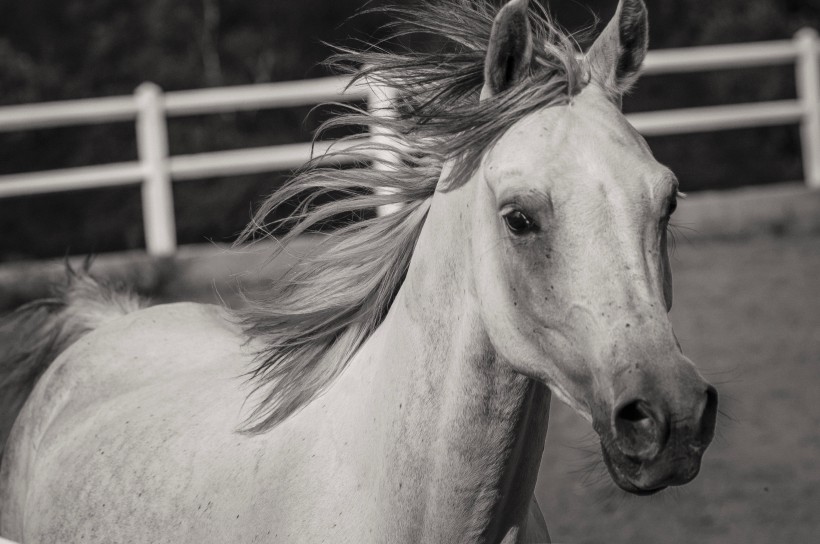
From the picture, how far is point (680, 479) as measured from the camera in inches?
76.9

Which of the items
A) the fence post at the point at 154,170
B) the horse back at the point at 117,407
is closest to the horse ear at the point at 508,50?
the horse back at the point at 117,407

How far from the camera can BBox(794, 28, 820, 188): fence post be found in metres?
11.2

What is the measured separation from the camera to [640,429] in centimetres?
193

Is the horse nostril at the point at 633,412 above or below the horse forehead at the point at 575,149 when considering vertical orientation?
below

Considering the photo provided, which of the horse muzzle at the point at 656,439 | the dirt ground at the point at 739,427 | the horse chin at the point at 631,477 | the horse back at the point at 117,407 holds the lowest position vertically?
the dirt ground at the point at 739,427

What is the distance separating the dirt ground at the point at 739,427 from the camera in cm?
509

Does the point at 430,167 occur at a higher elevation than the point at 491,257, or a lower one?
higher

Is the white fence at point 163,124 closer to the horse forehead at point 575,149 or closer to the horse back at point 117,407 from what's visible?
the horse back at point 117,407

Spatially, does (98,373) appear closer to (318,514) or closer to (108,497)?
(108,497)

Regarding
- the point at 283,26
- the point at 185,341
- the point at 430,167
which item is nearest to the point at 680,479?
the point at 430,167

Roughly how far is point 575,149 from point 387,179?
1.97ft

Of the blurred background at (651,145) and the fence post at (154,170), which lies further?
the fence post at (154,170)

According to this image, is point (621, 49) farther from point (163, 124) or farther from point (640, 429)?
point (163, 124)

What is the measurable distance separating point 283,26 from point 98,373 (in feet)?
45.8
